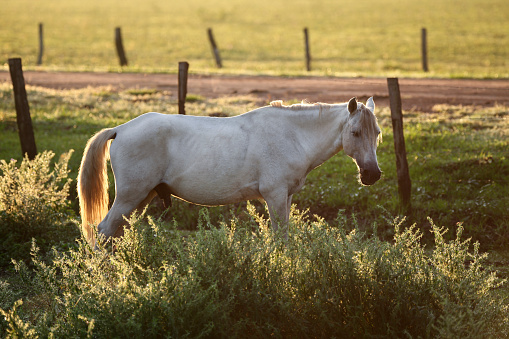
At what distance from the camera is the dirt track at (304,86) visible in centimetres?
1496

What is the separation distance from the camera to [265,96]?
52.4ft

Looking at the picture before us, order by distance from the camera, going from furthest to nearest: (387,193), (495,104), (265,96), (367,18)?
(367,18) < (265,96) < (495,104) < (387,193)

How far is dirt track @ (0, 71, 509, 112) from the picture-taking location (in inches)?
589

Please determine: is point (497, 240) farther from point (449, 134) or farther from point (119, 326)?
point (119, 326)

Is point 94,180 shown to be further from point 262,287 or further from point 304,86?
point 304,86

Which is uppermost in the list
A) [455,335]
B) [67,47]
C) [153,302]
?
[67,47]

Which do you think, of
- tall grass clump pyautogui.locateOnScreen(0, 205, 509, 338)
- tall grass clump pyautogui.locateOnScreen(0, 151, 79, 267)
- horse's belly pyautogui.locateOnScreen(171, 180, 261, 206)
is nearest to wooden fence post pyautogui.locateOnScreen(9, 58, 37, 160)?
tall grass clump pyautogui.locateOnScreen(0, 151, 79, 267)

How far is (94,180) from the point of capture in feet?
22.8

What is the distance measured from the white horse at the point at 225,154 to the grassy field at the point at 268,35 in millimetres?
15159

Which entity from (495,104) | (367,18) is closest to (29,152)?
(495,104)

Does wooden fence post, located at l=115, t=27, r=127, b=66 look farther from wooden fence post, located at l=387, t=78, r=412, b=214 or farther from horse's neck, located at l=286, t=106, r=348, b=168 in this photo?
horse's neck, located at l=286, t=106, r=348, b=168

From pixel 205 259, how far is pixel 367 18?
176 feet

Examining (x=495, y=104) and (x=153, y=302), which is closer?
(x=153, y=302)

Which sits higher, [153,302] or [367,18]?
[367,18]
